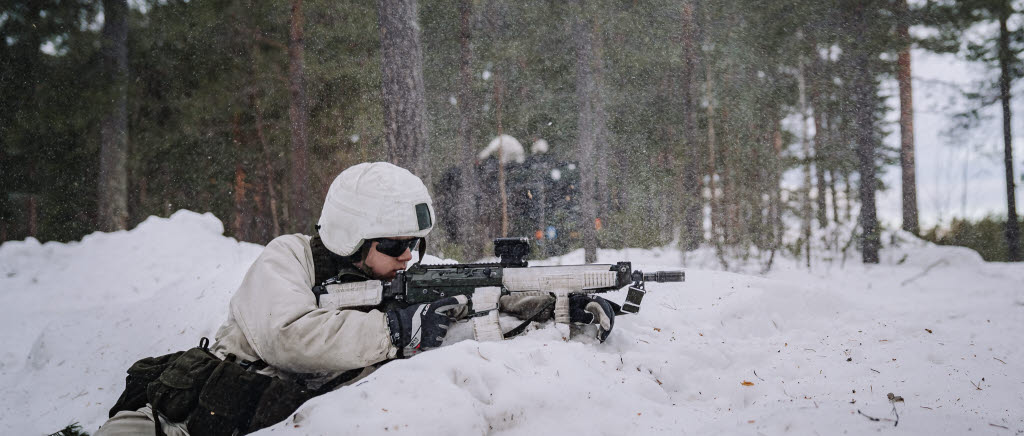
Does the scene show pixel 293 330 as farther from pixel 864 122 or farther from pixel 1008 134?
pixel 1008 134

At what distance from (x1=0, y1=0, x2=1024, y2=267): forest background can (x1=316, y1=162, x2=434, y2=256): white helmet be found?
4.60 metres

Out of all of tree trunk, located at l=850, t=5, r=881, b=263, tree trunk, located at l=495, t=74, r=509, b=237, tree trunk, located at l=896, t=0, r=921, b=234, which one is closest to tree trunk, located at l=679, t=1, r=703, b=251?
tree trunk, located at l=850, t=5, r=881, b=263

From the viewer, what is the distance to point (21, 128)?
47.1 ft

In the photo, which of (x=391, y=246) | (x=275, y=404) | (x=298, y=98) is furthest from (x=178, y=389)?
(x=298, y=98)

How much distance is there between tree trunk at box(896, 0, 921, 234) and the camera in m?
12.4

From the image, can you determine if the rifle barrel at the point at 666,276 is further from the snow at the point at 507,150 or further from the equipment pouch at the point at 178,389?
the snow at the point at 507,150

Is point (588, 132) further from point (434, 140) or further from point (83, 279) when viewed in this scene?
point (83, 279)

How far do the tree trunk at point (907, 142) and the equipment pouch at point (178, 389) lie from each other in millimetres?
14454

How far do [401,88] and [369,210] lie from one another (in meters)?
4.55

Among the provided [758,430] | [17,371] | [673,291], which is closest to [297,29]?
[17,371]

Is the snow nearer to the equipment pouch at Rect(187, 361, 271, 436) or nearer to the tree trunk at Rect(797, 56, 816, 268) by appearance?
the tree trunk at Rect(797, 56, 816, 268)

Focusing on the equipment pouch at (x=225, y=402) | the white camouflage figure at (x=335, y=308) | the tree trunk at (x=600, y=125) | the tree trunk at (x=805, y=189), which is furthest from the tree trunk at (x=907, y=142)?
the equipment pouch at (x=225, y=402)

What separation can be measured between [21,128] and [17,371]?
12.1m

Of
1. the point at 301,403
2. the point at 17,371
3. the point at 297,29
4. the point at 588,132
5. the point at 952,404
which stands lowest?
the point at 17,371
